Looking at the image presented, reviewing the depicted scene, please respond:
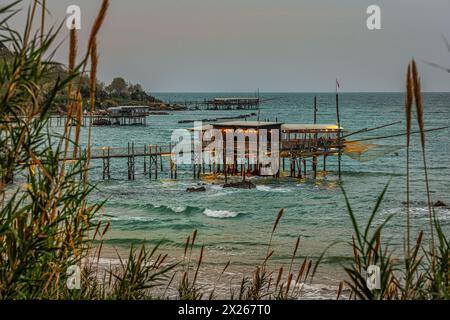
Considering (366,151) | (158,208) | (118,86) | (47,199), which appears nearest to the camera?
(47,199)

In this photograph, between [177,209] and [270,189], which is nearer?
[177,209]

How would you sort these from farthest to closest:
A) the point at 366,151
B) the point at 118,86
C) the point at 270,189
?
the point at 118,86
the point at 366,151
the point at 270,189

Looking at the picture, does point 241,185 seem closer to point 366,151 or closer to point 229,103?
point 366,151

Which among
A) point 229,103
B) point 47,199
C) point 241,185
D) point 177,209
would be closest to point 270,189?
point 241,185

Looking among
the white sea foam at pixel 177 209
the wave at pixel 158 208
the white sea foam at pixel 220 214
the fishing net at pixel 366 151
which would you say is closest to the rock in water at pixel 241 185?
the wave at pixel 158 208

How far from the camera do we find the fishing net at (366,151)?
49.0m

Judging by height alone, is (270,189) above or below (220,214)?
above

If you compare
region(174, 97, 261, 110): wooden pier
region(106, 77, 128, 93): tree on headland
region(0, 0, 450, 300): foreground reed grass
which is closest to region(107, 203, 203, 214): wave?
region(0, 0, 450, 300): foreground reed grass

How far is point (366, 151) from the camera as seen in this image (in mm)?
54750

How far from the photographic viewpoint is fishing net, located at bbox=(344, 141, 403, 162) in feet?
161

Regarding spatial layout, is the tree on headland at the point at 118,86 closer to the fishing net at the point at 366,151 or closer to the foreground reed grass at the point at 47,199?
the fishing net at the point at 366,151
